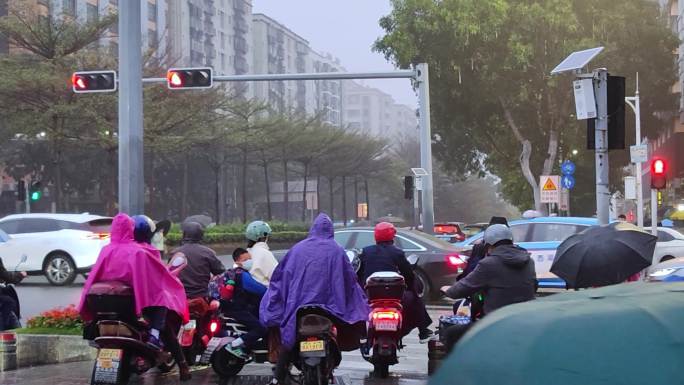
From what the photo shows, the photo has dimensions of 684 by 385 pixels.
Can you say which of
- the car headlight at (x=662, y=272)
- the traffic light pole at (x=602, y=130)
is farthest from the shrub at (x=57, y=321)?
the car headlight at (x=662, y=272)

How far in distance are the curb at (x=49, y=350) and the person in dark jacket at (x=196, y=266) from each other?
6.09ft

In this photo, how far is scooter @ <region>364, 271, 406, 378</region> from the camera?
27.4 feet

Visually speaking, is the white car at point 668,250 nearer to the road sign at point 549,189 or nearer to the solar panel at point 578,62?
the road sign at point 549,189

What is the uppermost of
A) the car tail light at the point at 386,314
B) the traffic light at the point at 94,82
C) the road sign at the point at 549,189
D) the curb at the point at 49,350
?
the traffic light at the point at 94,82

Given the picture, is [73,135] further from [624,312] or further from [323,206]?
[323,206]

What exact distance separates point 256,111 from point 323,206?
108ft

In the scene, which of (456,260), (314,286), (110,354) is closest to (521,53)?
(456,260)

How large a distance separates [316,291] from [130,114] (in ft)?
15.8

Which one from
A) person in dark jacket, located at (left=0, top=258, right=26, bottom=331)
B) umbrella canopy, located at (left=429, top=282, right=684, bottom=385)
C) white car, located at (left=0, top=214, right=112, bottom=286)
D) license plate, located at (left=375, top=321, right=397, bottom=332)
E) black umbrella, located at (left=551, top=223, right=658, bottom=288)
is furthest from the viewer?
white car, located at (left=0, top=214, right=112, bottom=286)

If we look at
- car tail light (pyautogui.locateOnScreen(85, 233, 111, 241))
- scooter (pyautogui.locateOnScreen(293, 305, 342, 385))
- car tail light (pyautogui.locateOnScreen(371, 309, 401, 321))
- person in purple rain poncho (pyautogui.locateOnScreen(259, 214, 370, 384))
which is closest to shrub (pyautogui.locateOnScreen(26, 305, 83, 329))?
person in purple rain poncho (pyautogui.locateOnScreen(259, 214, 370, 384))

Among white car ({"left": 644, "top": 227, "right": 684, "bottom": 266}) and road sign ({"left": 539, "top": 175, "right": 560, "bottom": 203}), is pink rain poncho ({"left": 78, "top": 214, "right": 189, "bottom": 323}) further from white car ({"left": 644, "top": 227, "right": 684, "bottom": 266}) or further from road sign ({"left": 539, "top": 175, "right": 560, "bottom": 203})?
road sign ({"left": 539, "top": 175, "right": 560, "bottom": 203})

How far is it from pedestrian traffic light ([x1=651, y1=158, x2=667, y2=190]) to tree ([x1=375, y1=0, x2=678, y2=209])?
1258cm

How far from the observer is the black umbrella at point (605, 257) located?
7.43m

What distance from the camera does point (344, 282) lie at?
291 inches
